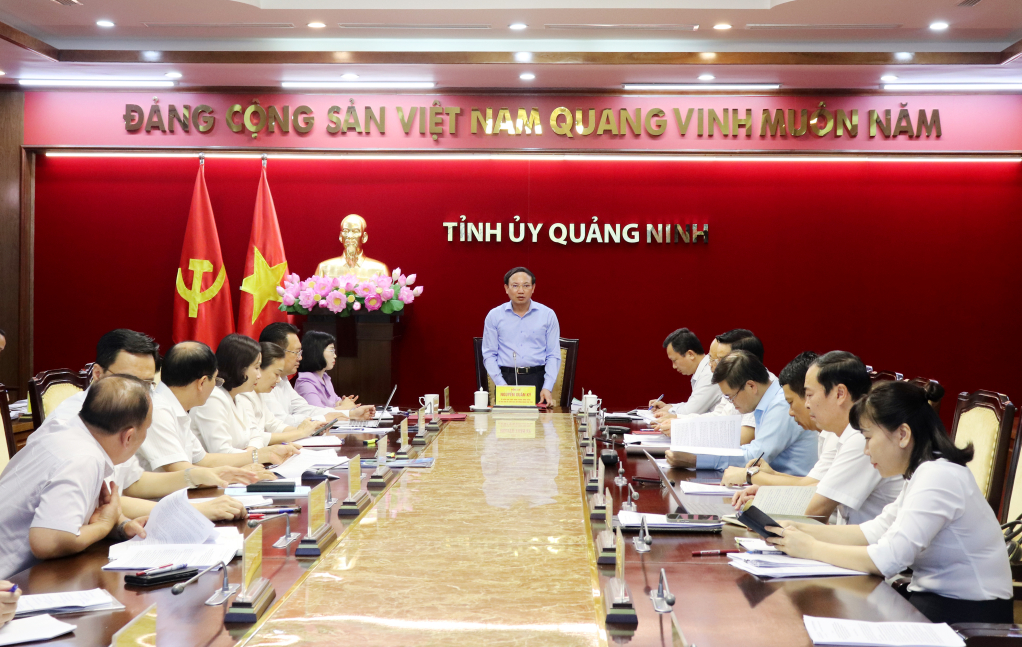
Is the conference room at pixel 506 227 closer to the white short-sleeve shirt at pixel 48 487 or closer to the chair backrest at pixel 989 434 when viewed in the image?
the chair backrest at pixel 989 434

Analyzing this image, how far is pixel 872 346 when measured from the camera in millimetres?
6926

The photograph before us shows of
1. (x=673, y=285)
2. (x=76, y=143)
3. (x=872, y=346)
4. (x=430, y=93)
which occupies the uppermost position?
(x=430, y=93)

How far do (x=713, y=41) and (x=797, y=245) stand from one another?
1759 millimetres

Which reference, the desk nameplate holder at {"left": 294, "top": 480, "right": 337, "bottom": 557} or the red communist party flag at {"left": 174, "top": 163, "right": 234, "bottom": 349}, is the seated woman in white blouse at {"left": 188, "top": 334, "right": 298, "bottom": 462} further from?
the red communist party flag at {"left": 174, "top": 163, "right": 234, "bottom": 349}

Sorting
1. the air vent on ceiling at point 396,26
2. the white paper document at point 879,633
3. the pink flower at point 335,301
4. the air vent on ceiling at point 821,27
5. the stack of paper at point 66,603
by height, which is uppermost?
the air vent on ceiling at point 396,26

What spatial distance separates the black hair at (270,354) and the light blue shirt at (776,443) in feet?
6.98

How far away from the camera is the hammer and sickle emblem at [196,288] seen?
672 centimetres

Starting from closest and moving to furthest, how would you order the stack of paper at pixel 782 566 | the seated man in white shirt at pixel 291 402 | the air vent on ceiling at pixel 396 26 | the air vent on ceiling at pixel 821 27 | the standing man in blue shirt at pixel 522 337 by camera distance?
the stack of paper at pixel 782 566, the seated man in white shirt at pixel 291 402, the air vent on ceiling at pixel 821 27, the air vent on ceiling at pixel 396 26, the standing man in blue shirt at pixel 522 337

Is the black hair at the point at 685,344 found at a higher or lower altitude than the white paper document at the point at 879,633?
higher

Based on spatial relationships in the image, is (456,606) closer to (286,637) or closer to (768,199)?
(286,637)

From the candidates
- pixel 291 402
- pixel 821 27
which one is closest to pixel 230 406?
pixel 291 402

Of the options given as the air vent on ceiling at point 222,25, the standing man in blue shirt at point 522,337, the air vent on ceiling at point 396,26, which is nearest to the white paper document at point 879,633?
the standing man in blue shirt at point 522,337

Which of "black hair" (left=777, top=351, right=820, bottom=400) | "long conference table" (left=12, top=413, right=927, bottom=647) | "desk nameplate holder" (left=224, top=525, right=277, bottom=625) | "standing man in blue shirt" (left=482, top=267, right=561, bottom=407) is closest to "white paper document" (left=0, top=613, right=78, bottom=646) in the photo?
"long conference table" (left=12, top=413, right=927, bottom=647)

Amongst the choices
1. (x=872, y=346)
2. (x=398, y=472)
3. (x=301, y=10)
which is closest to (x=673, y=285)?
(x=872, y=346)
